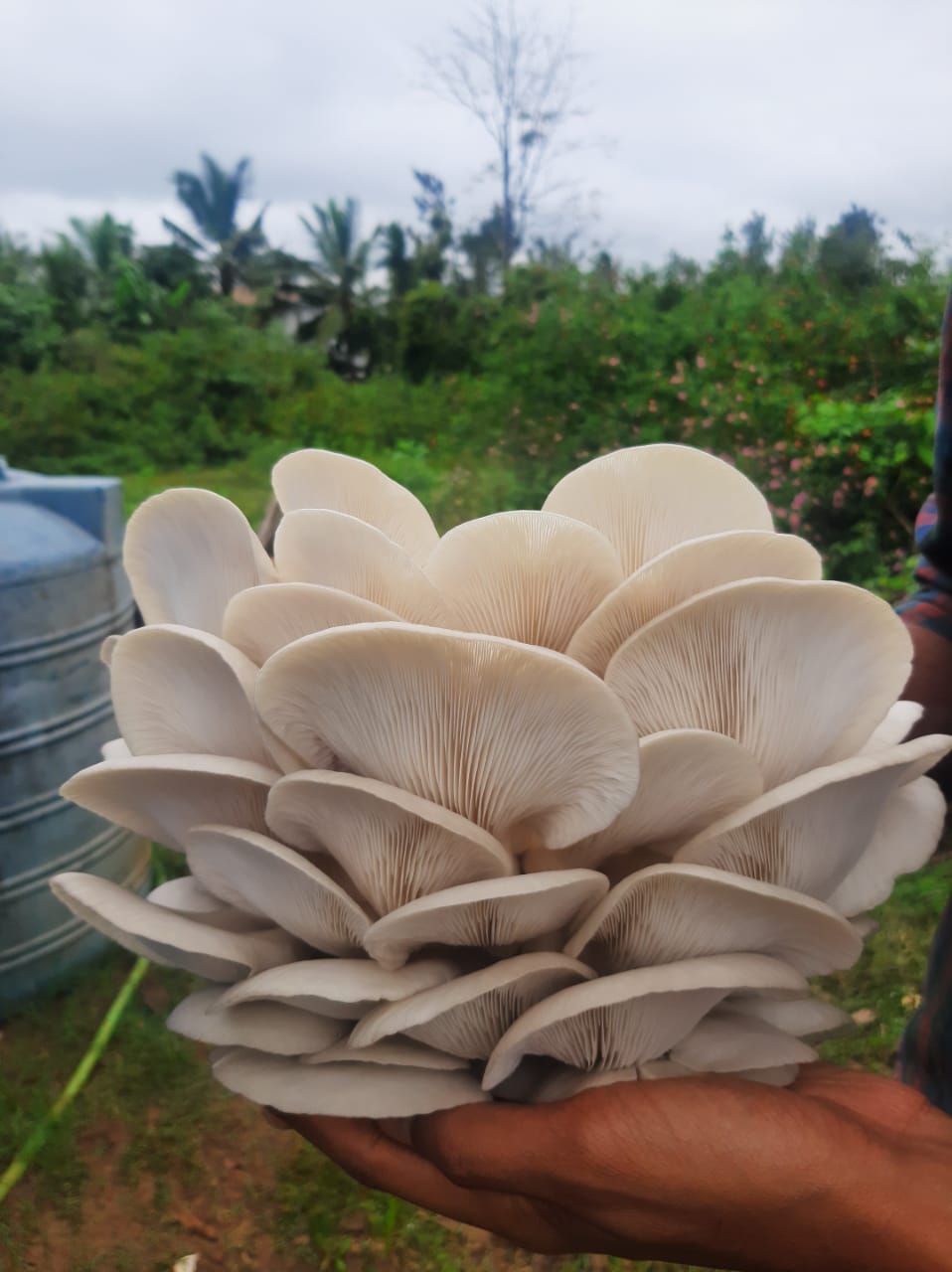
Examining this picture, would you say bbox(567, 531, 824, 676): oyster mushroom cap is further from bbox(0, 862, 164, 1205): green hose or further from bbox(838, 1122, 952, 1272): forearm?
bbox(0, 862, 164, 1205): green hose

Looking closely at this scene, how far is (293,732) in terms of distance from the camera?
1.33 feet

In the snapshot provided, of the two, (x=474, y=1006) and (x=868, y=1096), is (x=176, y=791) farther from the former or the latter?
(x=868, y=1096)

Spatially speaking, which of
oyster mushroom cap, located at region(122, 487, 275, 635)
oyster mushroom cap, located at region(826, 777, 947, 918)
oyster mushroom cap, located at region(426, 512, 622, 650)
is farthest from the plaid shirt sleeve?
oyster mushroom cap, located at region(122, 487, 275, 635)

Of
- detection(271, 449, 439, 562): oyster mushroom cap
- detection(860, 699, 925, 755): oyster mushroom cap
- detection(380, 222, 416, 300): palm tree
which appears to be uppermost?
detection(380, 222, 416, 300): palm tree

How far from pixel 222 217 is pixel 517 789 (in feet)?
48.8

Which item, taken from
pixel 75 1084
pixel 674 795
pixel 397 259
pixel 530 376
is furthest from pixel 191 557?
pixel 397 259

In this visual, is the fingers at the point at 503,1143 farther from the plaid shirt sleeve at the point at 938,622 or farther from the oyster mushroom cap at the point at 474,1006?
the plaid shirt sleeve at the point at 938,622

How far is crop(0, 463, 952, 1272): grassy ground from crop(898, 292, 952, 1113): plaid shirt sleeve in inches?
31.2

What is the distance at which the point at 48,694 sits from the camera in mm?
1816

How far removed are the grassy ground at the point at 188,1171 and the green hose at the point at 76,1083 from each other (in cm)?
2

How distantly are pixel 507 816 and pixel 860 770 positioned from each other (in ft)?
0.54

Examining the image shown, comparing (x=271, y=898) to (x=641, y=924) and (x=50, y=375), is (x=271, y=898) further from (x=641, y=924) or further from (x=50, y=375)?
(x=50, y=375)

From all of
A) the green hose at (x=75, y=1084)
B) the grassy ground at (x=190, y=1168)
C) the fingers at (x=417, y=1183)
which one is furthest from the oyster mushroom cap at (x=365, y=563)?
the green hose at (x=75, y=1084)

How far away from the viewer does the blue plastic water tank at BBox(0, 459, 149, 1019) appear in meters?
1.75
